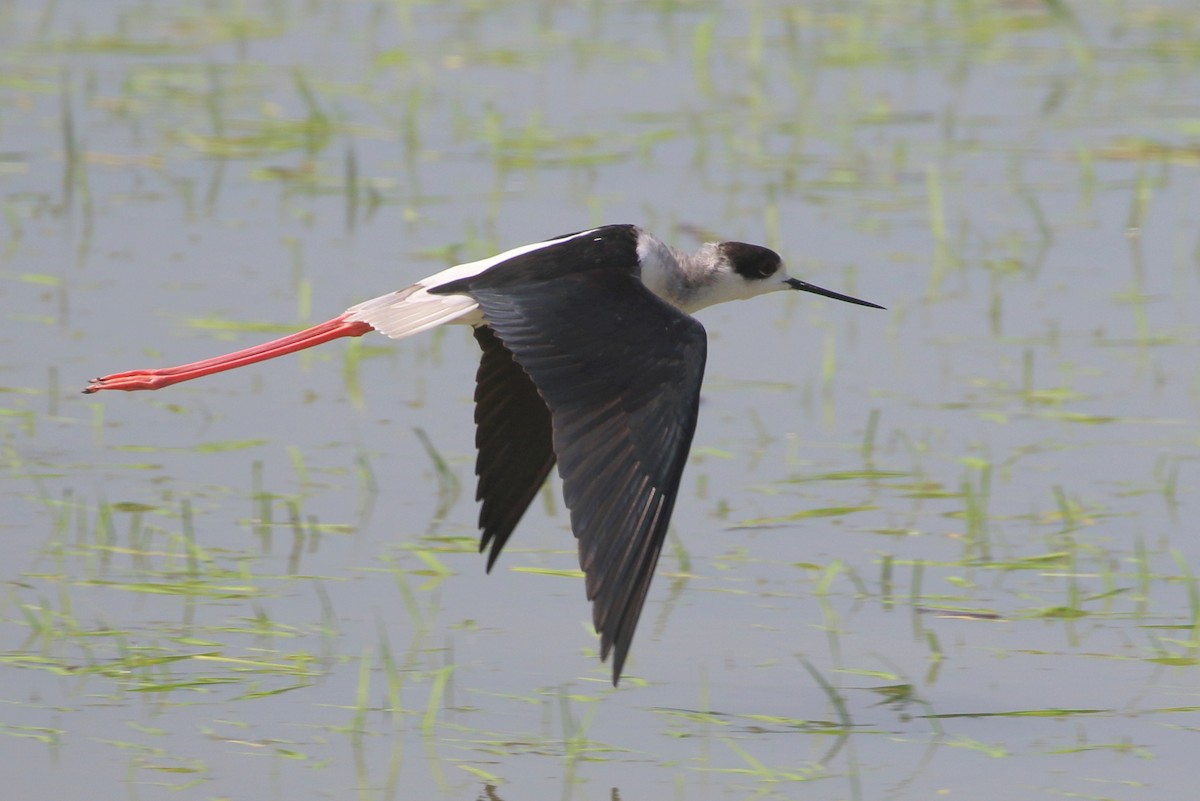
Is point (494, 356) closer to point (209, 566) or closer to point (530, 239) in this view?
point (209, 566)

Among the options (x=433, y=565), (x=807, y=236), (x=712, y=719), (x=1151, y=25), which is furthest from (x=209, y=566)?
(x=1151, y=25)

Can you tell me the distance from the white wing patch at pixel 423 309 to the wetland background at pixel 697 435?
599 millimetres

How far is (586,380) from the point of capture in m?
4.19

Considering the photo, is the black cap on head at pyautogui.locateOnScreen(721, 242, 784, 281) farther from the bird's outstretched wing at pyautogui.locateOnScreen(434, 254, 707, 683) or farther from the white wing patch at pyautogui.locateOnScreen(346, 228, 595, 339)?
the bird's outstretched wing at pyautogui.locateOnScreen(434, 254, 707, 683)

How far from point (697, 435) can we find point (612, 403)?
1900 millimetres

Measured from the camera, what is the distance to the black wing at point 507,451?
4.71m

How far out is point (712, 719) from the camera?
4305 mm

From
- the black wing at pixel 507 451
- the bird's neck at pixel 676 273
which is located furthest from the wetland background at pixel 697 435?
the bird's neck at pixel 676 273

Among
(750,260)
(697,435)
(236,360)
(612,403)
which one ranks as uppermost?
(612,403)

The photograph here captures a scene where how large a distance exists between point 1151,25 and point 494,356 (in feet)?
23.0

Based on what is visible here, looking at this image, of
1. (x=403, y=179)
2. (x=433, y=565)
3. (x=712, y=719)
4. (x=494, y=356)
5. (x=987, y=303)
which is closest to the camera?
(x=712, y=719)

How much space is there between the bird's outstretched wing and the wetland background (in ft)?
1.47

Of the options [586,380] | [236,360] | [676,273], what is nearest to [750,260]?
[676,273]

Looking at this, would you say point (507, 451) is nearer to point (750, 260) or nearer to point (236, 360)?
point (236, 360)
